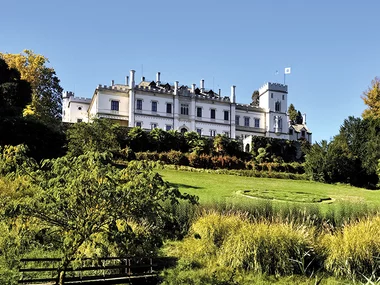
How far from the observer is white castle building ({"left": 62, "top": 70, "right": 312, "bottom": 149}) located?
4319cm

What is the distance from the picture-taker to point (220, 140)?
3350 cm

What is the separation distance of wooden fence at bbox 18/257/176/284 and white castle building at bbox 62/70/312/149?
1319 inches

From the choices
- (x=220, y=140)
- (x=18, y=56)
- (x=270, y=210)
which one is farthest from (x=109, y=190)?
(x=18, y=56)

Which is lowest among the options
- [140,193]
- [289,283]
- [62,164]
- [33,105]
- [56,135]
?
[289,283]

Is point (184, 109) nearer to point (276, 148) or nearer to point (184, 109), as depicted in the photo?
point (184, 109)

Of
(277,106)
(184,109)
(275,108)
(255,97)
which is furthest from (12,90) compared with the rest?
(255,97)

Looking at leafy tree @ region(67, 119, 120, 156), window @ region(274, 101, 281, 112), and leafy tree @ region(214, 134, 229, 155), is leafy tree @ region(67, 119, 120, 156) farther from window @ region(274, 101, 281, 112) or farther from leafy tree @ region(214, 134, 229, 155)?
window @ region(274, 101, 281, 112)

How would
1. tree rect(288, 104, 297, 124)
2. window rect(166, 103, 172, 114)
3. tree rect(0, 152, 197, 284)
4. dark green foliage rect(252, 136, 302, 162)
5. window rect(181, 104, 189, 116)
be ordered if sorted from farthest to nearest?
tree rect(288, 104, 297, 124) → window rect(181, 104, 189, 116) → window rect(166, 103, 172, 114) → dark green foliage rect(252, 136, 302, 162) → tree rect(0, 152, 197, 284)

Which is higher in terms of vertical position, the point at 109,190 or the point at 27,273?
the point at 109,190

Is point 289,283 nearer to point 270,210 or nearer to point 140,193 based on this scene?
point 270,210

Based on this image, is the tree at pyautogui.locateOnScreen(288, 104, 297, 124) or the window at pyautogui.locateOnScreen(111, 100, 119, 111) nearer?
the window at pyautogui.locateOnScreen(111, 100, 119, 111)

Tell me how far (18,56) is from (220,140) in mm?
21915

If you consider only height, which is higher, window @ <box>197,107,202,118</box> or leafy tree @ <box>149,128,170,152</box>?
window @ <box>197,107,202,118</box>

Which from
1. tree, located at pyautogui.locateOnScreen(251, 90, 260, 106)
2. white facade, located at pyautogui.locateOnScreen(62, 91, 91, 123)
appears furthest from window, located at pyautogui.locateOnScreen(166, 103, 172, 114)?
tree, located at pyautogui.locateOnScreen(251, 90, 260, 106)
